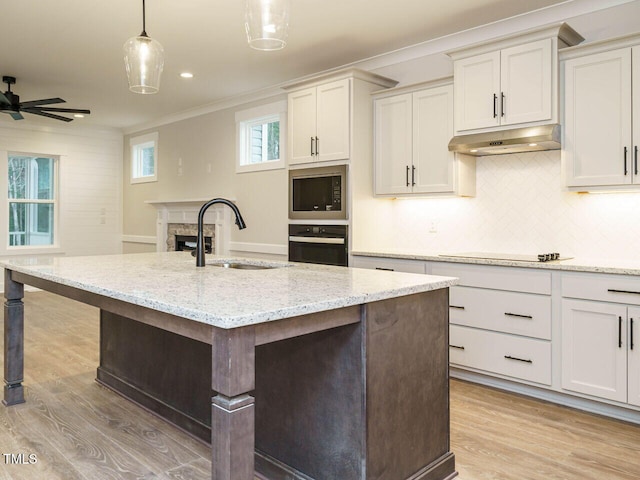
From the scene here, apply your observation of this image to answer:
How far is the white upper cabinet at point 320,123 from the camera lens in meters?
4.26

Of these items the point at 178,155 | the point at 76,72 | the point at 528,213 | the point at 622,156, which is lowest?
the point at 528,213

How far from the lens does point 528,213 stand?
146 inches

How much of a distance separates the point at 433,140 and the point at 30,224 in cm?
640

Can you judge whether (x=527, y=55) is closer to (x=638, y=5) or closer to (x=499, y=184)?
(x=638, y=5)

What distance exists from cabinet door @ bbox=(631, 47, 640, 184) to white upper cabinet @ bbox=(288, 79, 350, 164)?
6.78 feet

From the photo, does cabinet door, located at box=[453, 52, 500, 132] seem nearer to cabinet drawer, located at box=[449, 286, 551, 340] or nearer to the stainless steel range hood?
the stainless steel range hood

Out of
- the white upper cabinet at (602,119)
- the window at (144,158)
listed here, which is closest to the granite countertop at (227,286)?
the white upper cabinet at (602,119)

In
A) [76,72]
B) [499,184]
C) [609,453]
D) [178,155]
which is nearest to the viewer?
[609,453]

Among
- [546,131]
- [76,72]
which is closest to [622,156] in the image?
[546,131]

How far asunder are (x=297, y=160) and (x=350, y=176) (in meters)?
0.70

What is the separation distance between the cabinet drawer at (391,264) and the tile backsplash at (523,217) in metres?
0.29

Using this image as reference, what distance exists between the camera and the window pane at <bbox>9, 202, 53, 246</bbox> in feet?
24.1

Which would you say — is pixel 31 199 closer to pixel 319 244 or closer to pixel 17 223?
pixel 17 223

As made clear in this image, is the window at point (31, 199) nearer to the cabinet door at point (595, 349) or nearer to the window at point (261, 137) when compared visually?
the window at point (261, 137)
